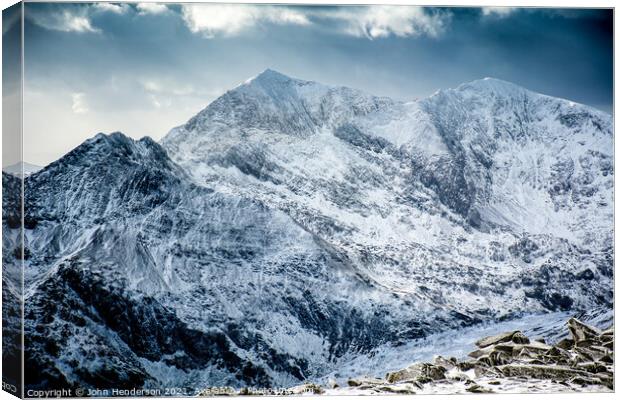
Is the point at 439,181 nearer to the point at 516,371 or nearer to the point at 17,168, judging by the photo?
the point at 516,371

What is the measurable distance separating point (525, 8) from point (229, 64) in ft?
43.5

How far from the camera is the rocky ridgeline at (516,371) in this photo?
38.0 metres

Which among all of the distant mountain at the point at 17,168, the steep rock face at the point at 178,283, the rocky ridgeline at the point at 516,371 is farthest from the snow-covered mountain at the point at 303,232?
the rocky ridgeline at the point at 516,371

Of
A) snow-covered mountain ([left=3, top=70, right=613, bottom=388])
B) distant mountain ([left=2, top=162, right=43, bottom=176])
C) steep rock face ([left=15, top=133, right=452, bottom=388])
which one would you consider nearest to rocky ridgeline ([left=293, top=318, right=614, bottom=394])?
snow-covered mountain ([left=3, top=70, right=613, bottom=388])

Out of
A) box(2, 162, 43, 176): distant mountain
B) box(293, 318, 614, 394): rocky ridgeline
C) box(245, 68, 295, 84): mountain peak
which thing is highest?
box(245, 68, 295, 84): mountain peak

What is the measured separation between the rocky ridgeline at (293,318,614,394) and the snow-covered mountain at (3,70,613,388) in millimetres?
3402

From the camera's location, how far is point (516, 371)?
3834 cm

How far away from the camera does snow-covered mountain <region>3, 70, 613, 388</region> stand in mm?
43062

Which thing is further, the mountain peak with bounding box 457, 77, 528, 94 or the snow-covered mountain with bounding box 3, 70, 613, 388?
the mountain peak with bounding box 457, 77, 528, 94

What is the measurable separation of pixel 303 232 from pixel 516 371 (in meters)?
13.6

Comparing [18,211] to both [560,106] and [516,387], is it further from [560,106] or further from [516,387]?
[560,106]

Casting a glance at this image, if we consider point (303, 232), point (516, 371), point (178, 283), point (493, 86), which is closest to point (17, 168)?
point (178, 283)

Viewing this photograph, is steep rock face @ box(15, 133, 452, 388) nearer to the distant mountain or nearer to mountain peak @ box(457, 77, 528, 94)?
the distant mountain

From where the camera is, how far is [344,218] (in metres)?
46.5
